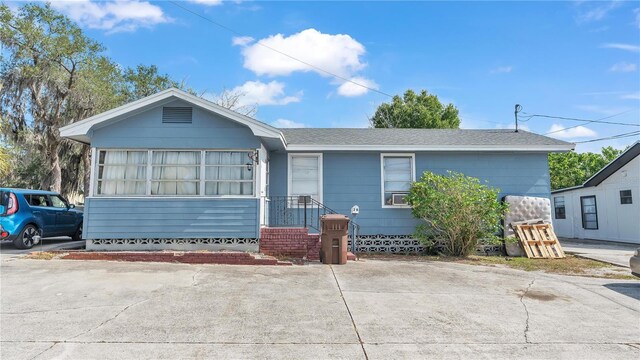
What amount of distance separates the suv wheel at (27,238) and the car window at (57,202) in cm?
109

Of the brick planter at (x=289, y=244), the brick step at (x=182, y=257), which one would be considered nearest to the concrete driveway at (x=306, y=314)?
the brick step at (x=182, y=257)

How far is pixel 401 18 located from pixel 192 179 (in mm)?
8605

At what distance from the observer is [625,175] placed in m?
14.6

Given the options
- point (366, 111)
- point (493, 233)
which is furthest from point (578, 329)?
point (366, 111)

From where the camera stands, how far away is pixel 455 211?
31.6 ft

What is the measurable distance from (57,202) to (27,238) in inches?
64.4

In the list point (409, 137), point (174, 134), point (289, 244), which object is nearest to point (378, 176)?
point (409, 137)

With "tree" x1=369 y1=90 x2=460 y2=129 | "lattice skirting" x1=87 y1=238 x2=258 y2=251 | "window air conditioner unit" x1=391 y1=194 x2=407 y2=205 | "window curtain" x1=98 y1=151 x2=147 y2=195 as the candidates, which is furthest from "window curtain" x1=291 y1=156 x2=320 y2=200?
"tree" x1=369 y1=90 x2=460 y2=129

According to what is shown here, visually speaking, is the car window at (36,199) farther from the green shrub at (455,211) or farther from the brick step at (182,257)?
the green shrub at (455,211)

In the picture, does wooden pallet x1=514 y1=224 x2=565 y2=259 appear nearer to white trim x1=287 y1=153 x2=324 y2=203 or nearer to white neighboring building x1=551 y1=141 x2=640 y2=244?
white trim x1=287 y1=153 x2=324 y2=203

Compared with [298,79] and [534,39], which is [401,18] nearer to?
[534,39]

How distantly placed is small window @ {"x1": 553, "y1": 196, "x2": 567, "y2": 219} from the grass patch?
893 centimetres

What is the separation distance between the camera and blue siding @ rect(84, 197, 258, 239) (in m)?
8.97

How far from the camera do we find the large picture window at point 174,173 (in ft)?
30.0
